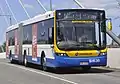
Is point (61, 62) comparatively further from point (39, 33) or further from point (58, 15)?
point (39, 33)

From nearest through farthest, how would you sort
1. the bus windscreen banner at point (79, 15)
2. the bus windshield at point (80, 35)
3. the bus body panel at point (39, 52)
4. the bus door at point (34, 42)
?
the bus windshield at point (80, 35), the bus windscreen banner at point (79, 15), the bus body panel at point (39, 52), the bus door at point (34, 42)

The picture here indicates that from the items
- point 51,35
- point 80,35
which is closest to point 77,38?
point 80,35

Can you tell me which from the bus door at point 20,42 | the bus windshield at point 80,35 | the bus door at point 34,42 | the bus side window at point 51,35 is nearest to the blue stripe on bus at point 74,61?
the bus windshield at point 80,35

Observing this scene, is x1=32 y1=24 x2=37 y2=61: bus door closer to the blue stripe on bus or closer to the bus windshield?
the blue stripe on bus

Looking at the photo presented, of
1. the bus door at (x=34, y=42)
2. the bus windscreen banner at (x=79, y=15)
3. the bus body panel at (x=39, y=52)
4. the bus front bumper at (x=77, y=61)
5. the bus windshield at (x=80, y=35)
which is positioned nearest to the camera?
the bus front bumper at (x=77, y=61)

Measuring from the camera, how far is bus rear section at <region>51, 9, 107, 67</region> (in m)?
20.6

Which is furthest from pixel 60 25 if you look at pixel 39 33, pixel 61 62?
pixel 39 33

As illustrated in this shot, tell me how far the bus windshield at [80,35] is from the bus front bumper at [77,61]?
0.50m

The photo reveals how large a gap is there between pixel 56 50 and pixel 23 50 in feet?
30.1

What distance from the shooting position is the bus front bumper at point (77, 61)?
2055 centimetres

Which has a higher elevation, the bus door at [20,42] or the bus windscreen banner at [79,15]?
the bus windscreen banner at [79,15]

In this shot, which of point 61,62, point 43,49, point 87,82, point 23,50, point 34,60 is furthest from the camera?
point 23,50

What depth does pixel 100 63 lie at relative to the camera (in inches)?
828

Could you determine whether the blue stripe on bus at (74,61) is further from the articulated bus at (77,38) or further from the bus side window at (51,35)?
the bus side window at (51,35)
